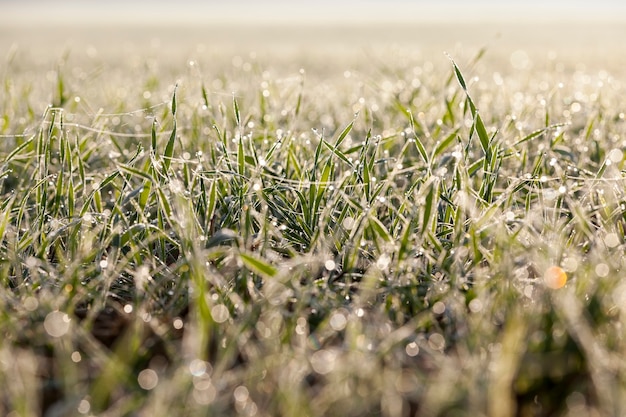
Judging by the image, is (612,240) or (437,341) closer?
(437,341)

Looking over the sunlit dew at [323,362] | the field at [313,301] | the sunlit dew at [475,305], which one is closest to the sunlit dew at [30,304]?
the field at [313,301]

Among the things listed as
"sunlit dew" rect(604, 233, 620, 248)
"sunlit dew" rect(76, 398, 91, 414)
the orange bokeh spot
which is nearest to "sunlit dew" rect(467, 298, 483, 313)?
the orange bokeh spot

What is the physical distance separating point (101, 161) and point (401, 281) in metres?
1.14

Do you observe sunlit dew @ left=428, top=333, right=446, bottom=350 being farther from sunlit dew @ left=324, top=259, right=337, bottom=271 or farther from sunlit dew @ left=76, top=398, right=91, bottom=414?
sunlit dew @ left=76, top=398, right=91, bottom=414

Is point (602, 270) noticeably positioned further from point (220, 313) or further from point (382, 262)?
point (220, 313)

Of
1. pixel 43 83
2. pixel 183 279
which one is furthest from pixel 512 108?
pixel 43 83

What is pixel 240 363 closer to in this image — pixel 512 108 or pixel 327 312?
pixel 327 312

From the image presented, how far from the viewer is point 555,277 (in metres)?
1.10

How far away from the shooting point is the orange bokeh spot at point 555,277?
1.06 meters

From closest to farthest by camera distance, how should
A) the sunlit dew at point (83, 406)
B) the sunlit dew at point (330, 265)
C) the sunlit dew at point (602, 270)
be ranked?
the sunlit dew at point (83, 406)
the sunlit dew at point (602, 270)
the sunlit dew at point (330, 265)

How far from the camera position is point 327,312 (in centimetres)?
113

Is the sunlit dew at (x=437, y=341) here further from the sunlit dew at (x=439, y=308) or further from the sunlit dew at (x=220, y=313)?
the sunlit dew at (x=220, y=313)

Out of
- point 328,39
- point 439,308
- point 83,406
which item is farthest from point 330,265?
point 328,39

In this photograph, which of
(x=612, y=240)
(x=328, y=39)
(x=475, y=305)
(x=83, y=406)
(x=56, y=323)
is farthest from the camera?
(x=328, y=39)
